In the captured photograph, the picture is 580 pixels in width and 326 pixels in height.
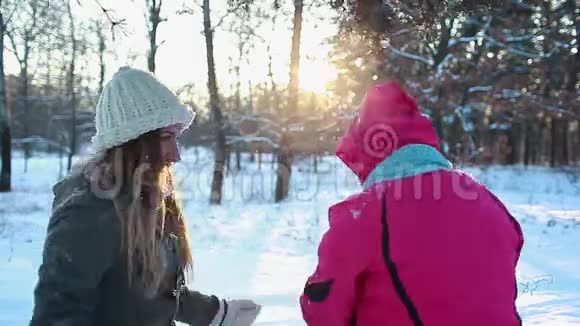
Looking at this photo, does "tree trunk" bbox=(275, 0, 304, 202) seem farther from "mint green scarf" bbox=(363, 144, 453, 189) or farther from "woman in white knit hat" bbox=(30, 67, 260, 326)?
"mint green scarf" bbox=(363, 144, 453, 189)

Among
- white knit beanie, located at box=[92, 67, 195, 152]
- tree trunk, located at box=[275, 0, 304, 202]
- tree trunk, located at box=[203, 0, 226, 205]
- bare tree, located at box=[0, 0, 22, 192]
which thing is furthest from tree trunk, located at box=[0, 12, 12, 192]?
white knit beanie, located at box=[92, 67, 195, 152]

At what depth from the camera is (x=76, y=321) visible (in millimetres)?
1541

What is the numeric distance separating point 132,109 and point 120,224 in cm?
36

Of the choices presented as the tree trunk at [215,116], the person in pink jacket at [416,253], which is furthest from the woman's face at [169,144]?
the tree trunk at [215,116]

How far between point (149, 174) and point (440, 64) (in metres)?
16.7

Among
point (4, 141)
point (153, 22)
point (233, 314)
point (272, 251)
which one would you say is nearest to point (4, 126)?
point (4, 141)

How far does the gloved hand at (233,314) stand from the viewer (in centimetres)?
230

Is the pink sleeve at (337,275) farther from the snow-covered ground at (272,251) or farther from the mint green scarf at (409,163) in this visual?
the snow-covered ground at (272,251)

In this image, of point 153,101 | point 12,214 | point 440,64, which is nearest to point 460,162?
point 440,64

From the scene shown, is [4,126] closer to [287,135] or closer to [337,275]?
[287,135]

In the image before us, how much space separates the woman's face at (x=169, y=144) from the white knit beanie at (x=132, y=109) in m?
0.03

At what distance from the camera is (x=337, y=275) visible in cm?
142

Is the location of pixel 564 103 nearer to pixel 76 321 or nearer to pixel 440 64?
pixel 440 64

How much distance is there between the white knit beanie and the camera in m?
1.78
